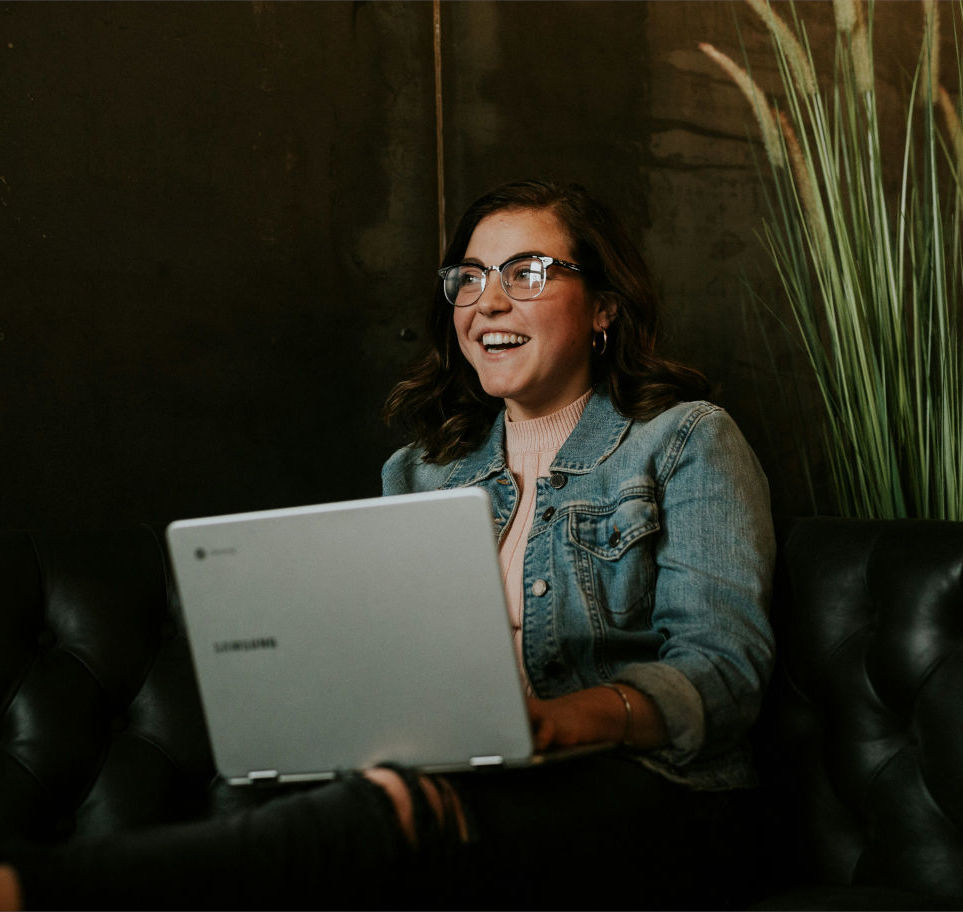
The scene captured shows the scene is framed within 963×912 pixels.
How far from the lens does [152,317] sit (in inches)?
80.2

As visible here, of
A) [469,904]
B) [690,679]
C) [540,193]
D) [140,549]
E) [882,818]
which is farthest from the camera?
[540,193]

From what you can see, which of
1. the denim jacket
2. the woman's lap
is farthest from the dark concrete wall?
the woman's lap

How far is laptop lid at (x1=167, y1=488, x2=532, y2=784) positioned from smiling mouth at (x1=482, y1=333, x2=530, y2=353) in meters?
0.81

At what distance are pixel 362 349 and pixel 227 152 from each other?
487 millimetres

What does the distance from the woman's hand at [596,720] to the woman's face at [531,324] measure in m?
0.64

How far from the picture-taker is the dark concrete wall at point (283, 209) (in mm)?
1950

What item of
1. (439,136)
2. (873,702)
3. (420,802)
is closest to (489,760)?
(420,802)

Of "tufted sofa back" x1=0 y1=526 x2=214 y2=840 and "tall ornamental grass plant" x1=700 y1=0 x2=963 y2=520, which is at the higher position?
"tall ornamental grass plant" x1=700 y1=0 x2=963 y2=520

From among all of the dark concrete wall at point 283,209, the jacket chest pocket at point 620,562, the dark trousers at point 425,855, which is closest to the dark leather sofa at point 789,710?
the dark trousers at point 425,855

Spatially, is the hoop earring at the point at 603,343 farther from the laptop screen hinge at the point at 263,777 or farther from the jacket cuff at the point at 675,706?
the laptop screen hinge at the point at 263,777

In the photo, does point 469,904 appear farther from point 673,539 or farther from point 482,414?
point 482,414

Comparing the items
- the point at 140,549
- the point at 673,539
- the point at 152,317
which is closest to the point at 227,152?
the point at 152,317

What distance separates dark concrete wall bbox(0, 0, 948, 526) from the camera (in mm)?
1950

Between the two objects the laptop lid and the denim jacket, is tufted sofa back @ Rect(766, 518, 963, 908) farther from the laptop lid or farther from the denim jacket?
Answer: the laptop lid
